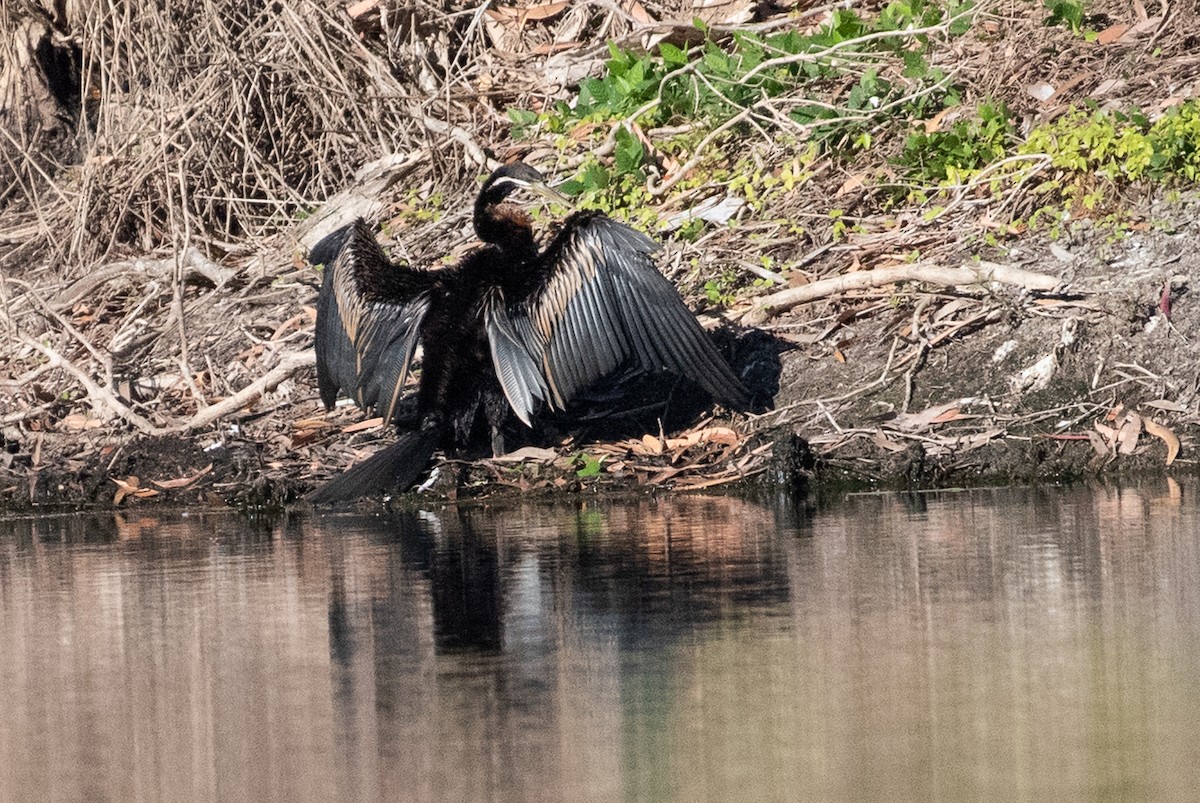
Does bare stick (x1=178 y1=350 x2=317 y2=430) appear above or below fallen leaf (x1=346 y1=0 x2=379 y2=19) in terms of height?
below

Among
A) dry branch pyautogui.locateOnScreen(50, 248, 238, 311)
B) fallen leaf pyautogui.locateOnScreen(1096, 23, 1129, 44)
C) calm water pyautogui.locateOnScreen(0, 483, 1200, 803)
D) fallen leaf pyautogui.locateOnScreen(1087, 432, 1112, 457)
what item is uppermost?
fallen leaf pyautogui.locateOnScreen(1096, 23, 1129, 44)

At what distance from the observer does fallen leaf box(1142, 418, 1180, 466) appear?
7.23 metres

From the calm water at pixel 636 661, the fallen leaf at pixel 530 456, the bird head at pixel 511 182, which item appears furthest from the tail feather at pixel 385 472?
the bird head at pixel 511 182

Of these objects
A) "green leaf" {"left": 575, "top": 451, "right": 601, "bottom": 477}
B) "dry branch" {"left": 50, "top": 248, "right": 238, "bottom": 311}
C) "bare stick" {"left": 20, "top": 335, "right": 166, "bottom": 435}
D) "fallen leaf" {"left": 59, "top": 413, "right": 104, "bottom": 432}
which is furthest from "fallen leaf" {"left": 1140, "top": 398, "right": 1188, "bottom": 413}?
"dry branch" {"left": 50, "top": 248, "right": 238, "bottom": 311}

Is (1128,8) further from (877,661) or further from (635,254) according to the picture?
(877,661)

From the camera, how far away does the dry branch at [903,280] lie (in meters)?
8.23

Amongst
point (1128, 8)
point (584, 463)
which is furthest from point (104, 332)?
point (1128, 8)

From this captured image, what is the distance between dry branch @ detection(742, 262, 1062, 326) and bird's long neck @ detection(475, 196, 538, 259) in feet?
4.25

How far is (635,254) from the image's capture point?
7605mm

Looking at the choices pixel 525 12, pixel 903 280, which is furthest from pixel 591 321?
pixel 525 12

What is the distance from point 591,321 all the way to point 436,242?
320 cm

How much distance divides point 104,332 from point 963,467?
583cm

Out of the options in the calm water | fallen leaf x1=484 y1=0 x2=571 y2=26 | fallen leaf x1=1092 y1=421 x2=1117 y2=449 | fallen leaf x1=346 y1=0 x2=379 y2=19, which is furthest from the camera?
fallen leaf x1=484 y1=0 x2=571 y2=26

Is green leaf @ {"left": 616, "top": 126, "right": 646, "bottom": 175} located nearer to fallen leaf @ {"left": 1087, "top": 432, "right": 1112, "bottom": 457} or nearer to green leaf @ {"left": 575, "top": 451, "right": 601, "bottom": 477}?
green leaf @ {"left": 575, "top": 451, "right": 601, "bottom": 477}
